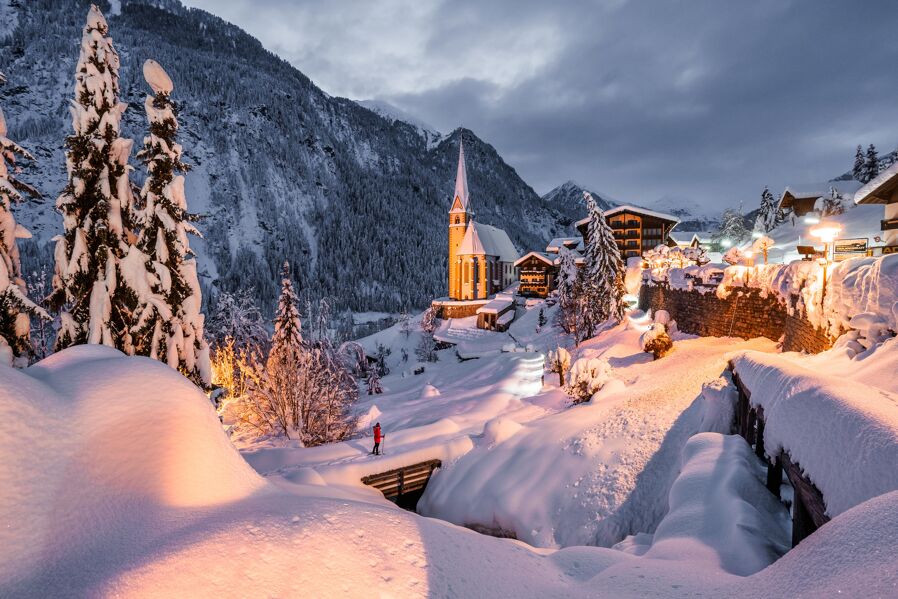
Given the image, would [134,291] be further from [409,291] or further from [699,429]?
[409,291]

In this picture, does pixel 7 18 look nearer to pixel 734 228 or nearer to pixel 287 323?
pixel 287 323

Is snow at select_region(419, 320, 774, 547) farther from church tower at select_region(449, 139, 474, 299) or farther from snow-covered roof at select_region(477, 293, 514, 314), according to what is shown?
church tower at select_region(449, 139, 474, 299)

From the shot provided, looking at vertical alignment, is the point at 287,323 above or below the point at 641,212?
below

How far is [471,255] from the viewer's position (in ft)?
217

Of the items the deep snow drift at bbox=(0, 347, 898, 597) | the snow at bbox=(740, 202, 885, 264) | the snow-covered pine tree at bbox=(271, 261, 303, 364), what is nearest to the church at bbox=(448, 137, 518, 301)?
the snow at bbox=(740, 202, 885, 264)

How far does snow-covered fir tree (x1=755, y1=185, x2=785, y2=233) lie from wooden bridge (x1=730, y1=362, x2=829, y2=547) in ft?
244

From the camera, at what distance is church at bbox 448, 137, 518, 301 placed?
65688 millimetres

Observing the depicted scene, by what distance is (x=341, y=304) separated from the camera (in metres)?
122

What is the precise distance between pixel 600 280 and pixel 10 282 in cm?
3543

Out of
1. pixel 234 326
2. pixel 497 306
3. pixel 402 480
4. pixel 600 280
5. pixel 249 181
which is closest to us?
pixel 402 480

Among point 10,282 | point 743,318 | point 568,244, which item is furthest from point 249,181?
point 743,318

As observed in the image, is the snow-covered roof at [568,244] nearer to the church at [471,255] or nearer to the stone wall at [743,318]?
the church at [471,255]

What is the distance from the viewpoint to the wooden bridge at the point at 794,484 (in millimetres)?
4148

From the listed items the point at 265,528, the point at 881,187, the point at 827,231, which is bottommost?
the point at 265,528
